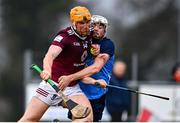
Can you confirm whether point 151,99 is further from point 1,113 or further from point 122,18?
point 122,18

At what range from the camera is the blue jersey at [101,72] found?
12789 mm

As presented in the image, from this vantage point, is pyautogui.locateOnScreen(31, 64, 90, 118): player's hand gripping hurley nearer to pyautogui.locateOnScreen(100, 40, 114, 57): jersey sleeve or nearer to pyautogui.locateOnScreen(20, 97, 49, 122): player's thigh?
pyautogui.locateOnScreen(20, 97, 49, 122): player's thigh

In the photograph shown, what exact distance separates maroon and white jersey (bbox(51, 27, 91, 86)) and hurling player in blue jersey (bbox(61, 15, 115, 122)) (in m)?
0.12

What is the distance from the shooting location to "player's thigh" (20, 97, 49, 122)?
12.3 metres

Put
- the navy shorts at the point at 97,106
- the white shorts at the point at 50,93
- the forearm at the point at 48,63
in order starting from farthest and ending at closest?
the navy shorts at the point at 97,106 → the white shorts at the point at 50,93 → the forearm at the point at 48,63

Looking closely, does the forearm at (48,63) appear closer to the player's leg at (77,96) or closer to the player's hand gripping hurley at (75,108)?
the player's hand gripping hurley at (75,108)

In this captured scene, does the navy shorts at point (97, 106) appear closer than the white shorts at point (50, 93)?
No

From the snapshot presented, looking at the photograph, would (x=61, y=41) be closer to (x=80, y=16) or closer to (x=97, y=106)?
(x=80, y=16)

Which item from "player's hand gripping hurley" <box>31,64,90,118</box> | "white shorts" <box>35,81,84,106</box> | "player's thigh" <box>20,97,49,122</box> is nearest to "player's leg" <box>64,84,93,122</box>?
"white shorts" <box>35,81,84,106</box>

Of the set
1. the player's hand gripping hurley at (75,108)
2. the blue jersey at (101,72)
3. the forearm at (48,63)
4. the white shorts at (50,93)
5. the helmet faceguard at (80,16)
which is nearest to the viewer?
the forearm at (48,63)

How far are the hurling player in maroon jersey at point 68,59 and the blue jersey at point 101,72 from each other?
35 centimetres

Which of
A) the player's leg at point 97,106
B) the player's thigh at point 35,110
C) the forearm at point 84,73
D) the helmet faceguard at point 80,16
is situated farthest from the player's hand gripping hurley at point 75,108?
the player's leg at point 97,106

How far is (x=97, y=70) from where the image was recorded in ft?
40.9

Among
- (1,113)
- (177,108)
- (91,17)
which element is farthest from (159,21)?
(91,17)
